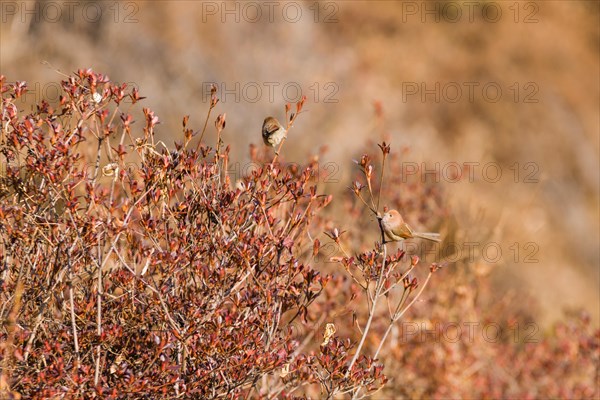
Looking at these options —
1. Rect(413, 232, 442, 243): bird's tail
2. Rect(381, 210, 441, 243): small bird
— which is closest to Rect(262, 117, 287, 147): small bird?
Rect(381, 210, 441, 243): small bird

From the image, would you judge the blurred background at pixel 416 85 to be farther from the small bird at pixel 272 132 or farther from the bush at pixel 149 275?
the bush at pixel 149 275

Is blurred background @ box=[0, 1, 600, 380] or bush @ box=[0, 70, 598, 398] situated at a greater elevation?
bush @ box=[0, 70, 598, 398]

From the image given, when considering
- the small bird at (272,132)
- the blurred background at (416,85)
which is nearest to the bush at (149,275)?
the small bird at (272,132)

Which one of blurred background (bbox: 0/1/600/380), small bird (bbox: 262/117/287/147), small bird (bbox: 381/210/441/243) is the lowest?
blurred background (bbox: 0/1/600/380)

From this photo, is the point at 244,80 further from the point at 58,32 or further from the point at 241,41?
the point at 58,32

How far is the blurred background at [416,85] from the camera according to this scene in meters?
9.77

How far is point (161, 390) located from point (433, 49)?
14542 millimetres

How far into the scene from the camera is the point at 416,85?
608 inches

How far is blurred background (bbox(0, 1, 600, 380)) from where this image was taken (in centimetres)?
977

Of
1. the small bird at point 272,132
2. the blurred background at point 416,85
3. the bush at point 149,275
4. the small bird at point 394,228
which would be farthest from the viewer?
the blurred background at point 416,85

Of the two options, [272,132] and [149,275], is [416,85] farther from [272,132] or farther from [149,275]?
[149,275]

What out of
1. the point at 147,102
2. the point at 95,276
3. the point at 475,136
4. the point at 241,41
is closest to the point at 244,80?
the point at 241,41

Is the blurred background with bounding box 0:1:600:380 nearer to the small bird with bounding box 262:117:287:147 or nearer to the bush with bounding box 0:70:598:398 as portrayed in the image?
the small bird with bounding box 262:117:287:147

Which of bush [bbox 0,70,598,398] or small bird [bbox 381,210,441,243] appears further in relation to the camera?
small bird [bbox 381,210,441,243]
